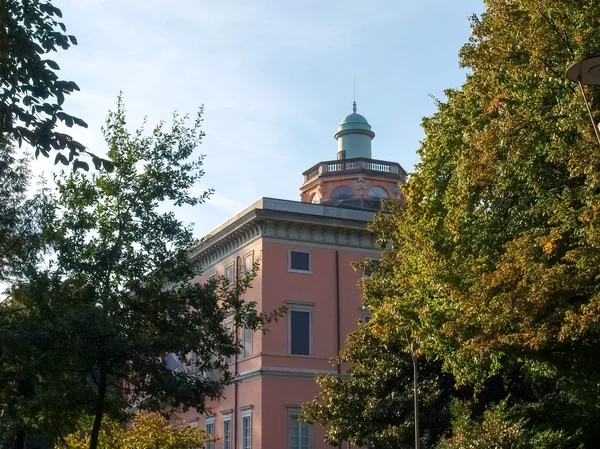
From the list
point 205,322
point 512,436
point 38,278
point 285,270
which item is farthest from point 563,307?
point 285,270

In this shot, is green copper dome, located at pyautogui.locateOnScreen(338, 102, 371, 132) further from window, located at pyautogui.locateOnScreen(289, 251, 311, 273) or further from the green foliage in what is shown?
the green foliage

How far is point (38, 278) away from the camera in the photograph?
21312mm

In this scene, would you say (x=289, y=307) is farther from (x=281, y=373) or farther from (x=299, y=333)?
(x=281, y=373)

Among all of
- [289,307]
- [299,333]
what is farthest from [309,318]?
[289,307]

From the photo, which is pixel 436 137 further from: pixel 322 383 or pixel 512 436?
pixel 322 383

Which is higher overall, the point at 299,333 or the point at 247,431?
the point at 299,333

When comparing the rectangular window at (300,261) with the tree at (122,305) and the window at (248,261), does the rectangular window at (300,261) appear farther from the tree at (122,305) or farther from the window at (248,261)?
the tree at (122,305)

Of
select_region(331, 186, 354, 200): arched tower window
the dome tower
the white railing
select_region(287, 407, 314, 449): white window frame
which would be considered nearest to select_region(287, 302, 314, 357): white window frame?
select_region(287, 407, 314, 449): white window frame

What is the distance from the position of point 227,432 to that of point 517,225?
Answer: 24854mm

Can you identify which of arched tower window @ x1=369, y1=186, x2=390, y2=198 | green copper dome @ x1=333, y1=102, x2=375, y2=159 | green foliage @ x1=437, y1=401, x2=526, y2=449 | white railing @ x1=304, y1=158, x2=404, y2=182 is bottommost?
green foliage @ x1=437, y1=401, x2=526, y2=449

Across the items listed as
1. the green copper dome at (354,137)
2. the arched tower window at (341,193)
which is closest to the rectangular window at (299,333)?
the arched tower window at (341,193)

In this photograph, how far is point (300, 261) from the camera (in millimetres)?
41750

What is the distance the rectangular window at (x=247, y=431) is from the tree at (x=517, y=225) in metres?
17.6

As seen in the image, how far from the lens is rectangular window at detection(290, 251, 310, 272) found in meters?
41.6
